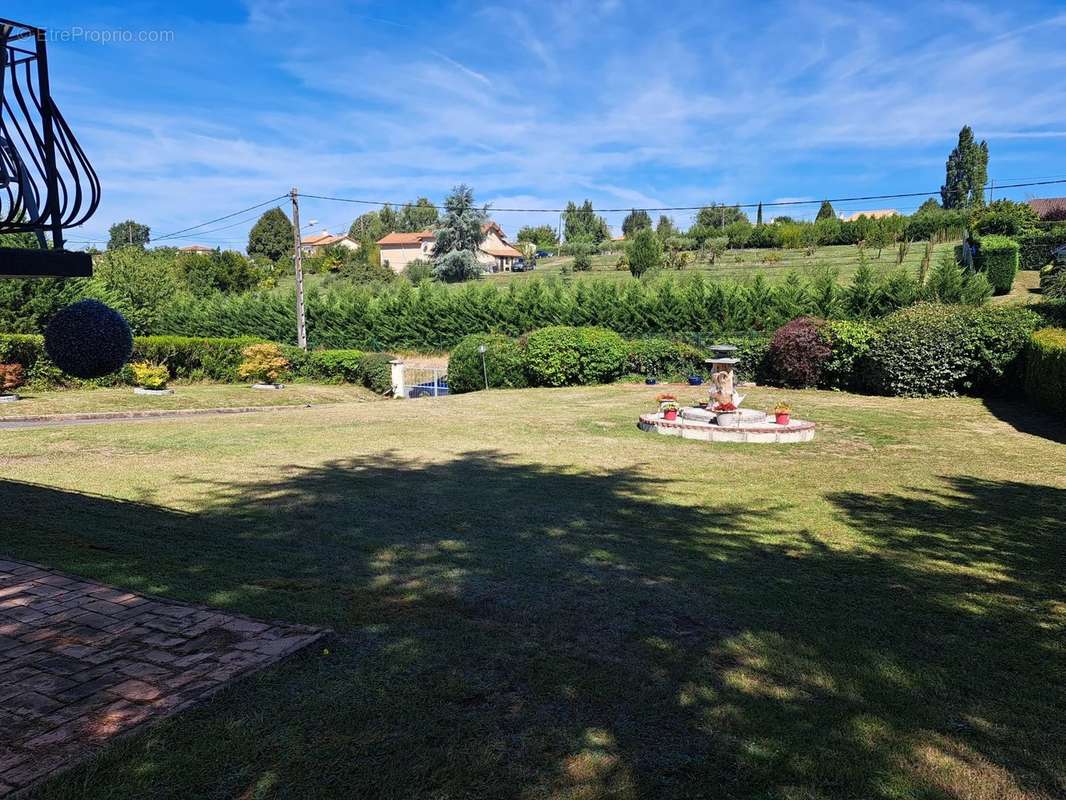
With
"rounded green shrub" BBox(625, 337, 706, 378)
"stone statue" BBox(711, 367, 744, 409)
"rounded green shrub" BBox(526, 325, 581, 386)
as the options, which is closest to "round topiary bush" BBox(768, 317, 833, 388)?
"rounded green shrub" BBox(625, 337, 706, 378)

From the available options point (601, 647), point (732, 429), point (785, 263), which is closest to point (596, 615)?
point (601, 647)

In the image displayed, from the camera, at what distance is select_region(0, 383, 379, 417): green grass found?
19.2m

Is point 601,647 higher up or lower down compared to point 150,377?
lower down

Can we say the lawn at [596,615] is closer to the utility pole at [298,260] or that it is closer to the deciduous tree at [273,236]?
the utility pole at [298,260]

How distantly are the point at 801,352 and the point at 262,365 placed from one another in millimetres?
18566

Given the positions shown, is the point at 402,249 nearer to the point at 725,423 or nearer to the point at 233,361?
the point at 233,361

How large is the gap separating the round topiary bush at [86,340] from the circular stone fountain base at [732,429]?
32.8 feet

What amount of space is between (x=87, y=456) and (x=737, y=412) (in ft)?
35.3

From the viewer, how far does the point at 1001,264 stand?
1206 inches

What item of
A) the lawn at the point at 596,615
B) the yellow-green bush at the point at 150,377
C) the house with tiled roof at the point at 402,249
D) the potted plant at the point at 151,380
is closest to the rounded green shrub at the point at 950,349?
the lawn at the point at 596,615

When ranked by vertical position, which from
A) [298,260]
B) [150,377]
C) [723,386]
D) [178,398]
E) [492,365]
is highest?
[298,260]

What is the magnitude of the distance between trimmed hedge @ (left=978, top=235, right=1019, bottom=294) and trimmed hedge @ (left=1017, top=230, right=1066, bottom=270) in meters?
7.33

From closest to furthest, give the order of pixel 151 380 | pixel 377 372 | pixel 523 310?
pixel 151 380 < pixel 377 372 < pixel 523 310

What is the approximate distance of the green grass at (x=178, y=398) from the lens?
1925 cm
